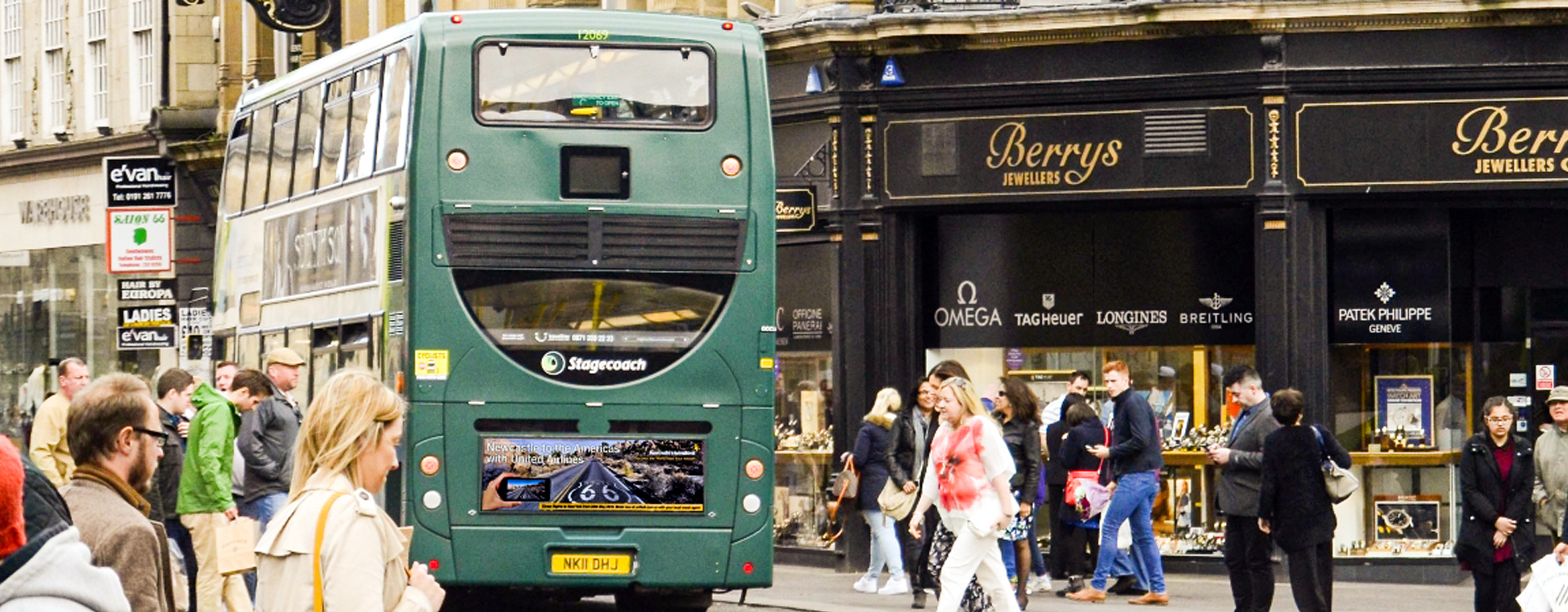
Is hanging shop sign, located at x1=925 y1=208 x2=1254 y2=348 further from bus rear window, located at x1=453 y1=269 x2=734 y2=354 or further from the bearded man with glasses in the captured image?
the bearded man with glasses

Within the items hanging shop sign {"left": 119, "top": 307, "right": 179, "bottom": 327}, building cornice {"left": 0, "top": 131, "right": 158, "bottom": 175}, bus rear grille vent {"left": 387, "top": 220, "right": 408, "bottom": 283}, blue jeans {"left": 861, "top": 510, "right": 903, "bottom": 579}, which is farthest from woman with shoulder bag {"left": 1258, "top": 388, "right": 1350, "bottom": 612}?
building cornice {"left": 0, "top": 131, "right": 158, "bottom": 175}

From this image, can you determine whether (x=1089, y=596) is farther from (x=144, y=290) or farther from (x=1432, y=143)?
(x=144, y=290)

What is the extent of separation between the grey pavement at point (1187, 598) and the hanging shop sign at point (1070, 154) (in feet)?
10.9

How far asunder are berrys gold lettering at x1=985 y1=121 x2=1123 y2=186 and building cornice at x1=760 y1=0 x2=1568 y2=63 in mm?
798

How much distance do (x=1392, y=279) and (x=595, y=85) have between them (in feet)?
25.3

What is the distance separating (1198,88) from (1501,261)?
284cm

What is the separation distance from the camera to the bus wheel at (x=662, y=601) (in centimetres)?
1727

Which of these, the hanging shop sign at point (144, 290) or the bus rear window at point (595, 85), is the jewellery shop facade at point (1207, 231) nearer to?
the bus rear window at point (595, 85)

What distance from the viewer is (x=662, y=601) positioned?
1773 cm

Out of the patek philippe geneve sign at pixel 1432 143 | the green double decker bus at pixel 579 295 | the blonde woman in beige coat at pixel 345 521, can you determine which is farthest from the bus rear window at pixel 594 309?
the blonde woman in beige coat at pixel 345 521

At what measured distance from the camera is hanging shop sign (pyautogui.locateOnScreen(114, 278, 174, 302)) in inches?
1097

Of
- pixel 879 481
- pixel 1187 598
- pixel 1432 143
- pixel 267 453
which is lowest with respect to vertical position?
pixel 1187 598

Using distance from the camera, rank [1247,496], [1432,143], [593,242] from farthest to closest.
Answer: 1. [1432,143]
2. [593,242]
3. [1247,496]

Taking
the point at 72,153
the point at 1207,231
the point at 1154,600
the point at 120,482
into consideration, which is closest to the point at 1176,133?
the point at 1207,231
